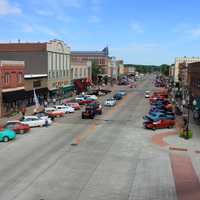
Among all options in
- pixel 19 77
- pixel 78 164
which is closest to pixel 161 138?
pixel 78 164

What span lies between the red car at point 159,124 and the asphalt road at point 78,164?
44.7 inches

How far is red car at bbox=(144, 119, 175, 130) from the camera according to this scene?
44.1 m

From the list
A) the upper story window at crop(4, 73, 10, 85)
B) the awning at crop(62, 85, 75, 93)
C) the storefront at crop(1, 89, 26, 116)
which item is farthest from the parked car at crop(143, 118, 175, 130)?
the awning at crop(62, 85, 75, 93)

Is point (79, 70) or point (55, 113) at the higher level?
point (79, 70)

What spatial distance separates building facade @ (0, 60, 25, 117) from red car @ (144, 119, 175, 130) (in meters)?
20.7

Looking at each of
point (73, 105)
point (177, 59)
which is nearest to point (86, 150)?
point (73, 105)

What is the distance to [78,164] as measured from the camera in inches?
1075

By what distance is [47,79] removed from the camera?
76.9 meters

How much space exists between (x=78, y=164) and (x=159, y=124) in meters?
19.1

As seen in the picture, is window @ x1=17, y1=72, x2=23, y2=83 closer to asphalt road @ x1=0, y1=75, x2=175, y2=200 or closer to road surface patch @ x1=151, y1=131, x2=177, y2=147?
asphalt road @ x1=0, y1=75, x2=175, y2=200

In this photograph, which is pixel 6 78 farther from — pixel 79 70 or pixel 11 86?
pixel 79 70

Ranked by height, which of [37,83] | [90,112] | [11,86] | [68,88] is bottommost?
[90,112]

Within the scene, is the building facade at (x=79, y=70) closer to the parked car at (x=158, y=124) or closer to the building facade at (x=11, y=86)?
the building facade at (x=11, y=86)

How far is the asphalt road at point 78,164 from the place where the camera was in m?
21.3
